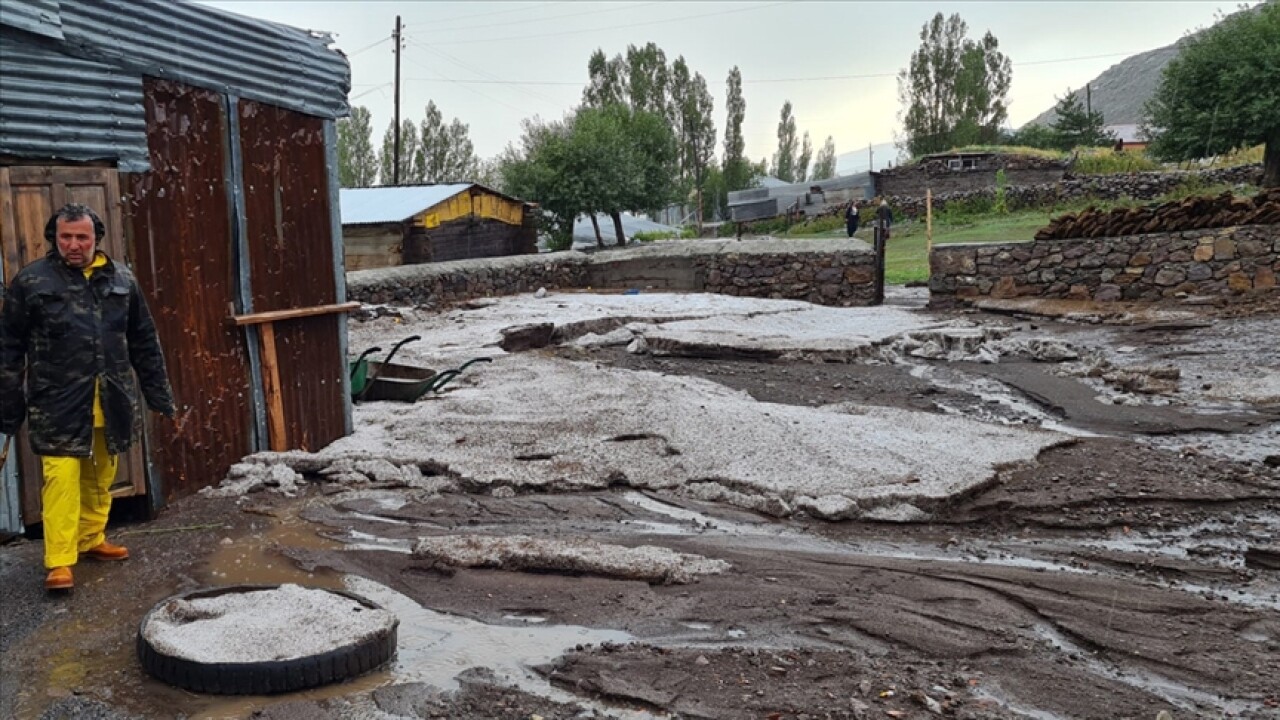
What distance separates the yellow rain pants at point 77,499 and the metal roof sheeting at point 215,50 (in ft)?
6.89

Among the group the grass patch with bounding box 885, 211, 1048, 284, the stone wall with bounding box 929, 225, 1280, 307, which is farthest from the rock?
the grass patch with bounding box 885, 211, 1048, 284

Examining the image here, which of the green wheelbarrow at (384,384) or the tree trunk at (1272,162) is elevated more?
the tree trunk at (1272,162)

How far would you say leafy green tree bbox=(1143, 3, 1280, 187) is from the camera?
95.1ft

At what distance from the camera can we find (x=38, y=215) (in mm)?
5152

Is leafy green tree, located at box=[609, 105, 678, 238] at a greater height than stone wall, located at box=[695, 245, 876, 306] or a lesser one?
greater

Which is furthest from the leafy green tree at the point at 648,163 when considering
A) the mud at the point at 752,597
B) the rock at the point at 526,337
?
the mud at the point at 752,597

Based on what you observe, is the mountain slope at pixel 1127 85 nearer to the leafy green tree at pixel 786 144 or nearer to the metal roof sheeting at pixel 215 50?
the leafy green tree at pixel 786 144

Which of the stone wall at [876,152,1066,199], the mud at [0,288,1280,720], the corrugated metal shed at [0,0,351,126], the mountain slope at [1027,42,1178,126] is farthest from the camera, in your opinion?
the mountain slope at [1027,42,1178,126]

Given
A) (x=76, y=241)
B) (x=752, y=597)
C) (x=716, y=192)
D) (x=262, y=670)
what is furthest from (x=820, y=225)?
(x=262, y=670)

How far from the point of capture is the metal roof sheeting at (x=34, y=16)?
4.86 meters

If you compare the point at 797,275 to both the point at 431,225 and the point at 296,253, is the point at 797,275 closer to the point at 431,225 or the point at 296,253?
the point at 431,225

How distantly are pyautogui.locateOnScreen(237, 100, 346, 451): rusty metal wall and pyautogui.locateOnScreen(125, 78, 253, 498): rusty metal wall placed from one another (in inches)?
9.9

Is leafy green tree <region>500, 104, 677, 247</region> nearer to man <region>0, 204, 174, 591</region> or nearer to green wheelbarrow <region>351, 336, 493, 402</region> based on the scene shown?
green wheelbarrow <region>351, 336, 493, 402</region>

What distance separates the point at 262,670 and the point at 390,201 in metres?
23.0
